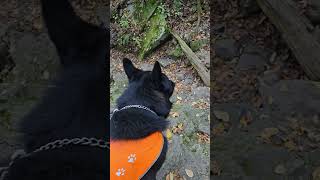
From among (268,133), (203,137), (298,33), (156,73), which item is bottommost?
(203,137)

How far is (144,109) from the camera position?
8.75ft

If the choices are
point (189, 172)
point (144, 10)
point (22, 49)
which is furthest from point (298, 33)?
point (22, 49)

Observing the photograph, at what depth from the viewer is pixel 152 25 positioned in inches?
Result: 210

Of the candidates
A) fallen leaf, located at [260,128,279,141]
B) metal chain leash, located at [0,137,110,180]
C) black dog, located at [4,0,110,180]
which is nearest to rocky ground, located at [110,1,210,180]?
fallen leaf, located at [260,128,279,141]

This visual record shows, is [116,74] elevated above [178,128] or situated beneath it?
elevated above

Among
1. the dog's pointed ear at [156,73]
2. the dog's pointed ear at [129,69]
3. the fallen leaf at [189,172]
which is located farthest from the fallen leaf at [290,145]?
the dog's pointed ear at [129,69]

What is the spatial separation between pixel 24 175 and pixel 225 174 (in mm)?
2072

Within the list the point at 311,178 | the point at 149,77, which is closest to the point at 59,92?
the point at 149,77

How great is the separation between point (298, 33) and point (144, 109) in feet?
7.56

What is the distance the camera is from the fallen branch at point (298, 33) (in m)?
4.11

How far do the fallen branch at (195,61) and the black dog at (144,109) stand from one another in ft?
5.82

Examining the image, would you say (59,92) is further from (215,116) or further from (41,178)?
(215,116)

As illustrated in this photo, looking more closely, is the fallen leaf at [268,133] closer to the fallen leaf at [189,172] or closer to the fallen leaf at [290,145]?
the fallen leaf at [290,145]

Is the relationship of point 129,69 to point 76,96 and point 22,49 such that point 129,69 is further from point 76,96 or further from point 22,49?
point 22,49
